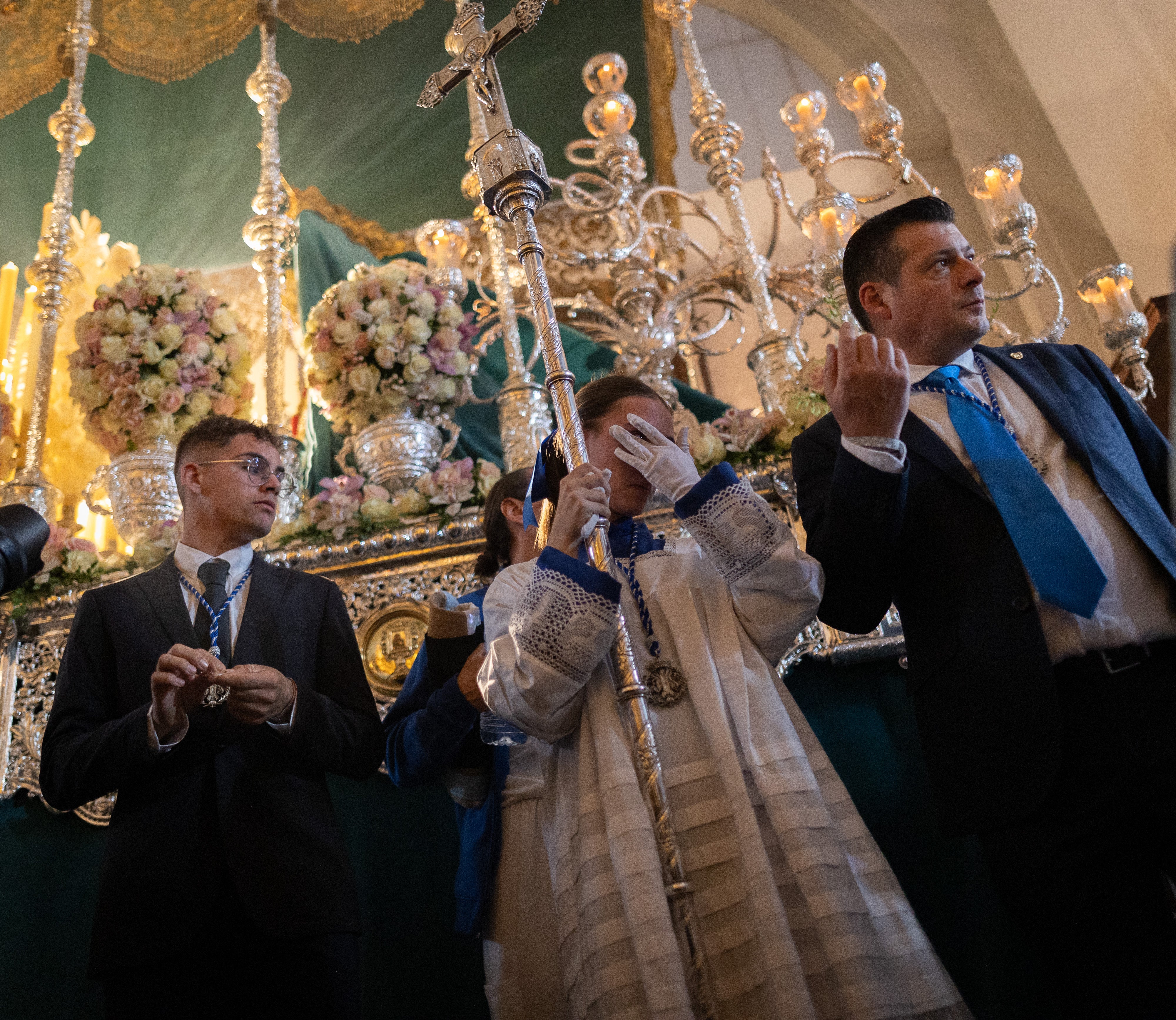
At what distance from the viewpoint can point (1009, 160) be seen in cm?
326

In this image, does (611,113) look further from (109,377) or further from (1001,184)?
(109,377)

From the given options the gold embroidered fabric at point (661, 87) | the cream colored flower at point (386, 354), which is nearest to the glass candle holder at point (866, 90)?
the cream colored flower at point (386, 354)

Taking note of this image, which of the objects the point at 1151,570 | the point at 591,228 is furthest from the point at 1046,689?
the point at 591,228

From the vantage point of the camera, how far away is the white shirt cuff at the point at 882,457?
63.8 inches

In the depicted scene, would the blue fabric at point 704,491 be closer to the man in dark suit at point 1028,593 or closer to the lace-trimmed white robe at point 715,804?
the lace-trimmed white robe at point 715,804

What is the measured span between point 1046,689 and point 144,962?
1.50m

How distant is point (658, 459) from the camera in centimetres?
180

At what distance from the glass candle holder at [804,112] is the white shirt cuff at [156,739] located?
285 centimetres

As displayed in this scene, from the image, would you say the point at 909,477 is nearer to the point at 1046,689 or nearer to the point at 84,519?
the point at 1046,689

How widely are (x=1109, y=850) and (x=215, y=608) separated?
1.44 metres

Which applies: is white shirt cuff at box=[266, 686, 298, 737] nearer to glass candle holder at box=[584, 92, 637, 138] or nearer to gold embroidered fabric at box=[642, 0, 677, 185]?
glass candle holder at box=[584, 92, 637, 138]

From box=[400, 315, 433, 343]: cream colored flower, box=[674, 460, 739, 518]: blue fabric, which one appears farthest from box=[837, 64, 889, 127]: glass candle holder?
box=[674, 460, 739, 518]: blue fabric

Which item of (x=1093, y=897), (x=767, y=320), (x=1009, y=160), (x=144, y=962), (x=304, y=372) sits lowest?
(x=1093, y=897)

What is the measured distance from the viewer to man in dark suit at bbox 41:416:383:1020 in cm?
175
